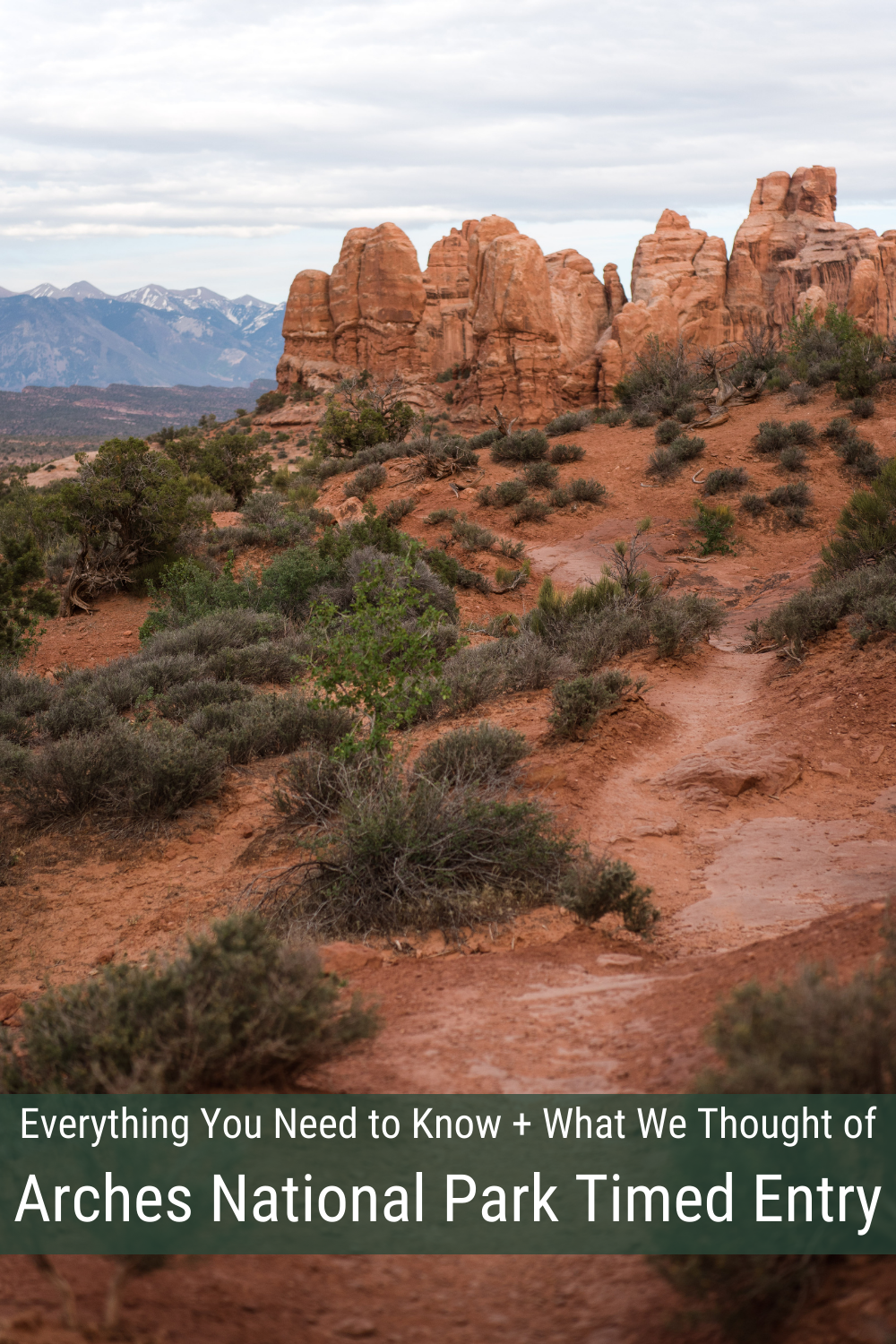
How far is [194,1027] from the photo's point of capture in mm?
2943

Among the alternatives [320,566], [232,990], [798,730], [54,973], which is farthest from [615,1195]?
[320,566]

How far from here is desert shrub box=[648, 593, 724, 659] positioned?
11.1 m

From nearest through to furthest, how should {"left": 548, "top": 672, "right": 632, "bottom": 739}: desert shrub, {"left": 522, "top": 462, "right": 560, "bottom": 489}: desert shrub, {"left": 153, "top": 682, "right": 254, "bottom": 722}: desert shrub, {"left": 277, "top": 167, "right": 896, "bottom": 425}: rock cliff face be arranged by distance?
1. {"left": 548, "top": 672, "right": 632, "bottom": 739}: desert shrub
2. {"left": 153, "top": 682, "right": 254, "bottom": 722}: desert shrub
3. {"left": 522, "top": 462, "right": 560, "bottom": 489}: desert shrub
4. {"left": 277, "top": 167, "right": 896, "bottom": 425}: rock cliff face

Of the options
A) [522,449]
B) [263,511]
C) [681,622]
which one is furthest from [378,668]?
[522,449]

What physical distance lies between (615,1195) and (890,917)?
171 cm

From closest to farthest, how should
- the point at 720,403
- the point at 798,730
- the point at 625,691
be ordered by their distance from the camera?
the point at 798,730 < the point at 625,691 < the point at 720,403

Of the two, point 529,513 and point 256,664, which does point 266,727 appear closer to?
point 256,664

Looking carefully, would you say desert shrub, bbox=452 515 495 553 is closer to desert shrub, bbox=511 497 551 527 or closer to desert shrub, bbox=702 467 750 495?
desert shrub, bbox=511 497 551 527

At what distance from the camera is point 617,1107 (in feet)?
10.2

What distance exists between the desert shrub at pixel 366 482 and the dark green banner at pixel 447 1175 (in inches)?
757

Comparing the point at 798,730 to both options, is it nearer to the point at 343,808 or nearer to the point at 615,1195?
the point at 343,808

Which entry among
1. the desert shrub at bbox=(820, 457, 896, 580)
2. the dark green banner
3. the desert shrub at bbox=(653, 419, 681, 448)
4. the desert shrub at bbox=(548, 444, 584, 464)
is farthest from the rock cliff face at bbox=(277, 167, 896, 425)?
the dark green banner

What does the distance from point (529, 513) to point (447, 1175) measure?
56.6 ft

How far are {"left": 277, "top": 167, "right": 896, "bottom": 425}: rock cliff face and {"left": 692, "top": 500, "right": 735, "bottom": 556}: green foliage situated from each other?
23722mm
